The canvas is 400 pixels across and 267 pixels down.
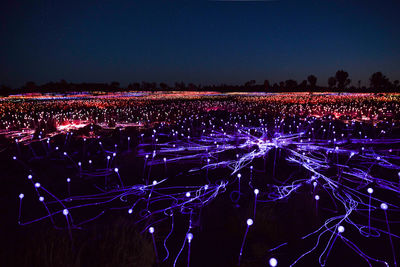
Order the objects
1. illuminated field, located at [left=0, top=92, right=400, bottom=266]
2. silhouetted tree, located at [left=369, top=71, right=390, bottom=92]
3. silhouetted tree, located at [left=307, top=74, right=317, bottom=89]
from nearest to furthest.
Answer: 1. illuminated field, located at [left=0, top=92, right=400, bottom=266]
2. silhouetted tree, located at [left=369, top=71, right=390, bottom=92]
3. silhouetted tree, located at [left=307, top=74, right=317, bottom=89]

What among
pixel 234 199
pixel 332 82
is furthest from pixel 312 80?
pixel 234 199

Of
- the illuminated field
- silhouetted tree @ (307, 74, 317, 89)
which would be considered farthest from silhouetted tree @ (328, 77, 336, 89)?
the illuminated field

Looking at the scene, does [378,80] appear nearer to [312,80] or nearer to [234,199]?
[312,80]

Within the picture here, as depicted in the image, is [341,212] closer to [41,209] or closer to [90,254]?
[90,254]

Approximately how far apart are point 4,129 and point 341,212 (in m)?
13.8

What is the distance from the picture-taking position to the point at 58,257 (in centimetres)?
243

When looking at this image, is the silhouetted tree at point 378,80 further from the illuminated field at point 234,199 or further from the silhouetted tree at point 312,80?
the illuminated field at point 234,199

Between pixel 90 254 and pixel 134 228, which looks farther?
pixel 134 228

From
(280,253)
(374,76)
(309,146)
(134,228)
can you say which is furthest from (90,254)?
(374,76)

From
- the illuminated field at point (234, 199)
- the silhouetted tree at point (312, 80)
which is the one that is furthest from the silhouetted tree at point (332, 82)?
the illuminated field at point (234, 199)

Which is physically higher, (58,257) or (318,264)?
(58,257)

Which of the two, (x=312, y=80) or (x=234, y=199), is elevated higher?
(x=312, y=80)

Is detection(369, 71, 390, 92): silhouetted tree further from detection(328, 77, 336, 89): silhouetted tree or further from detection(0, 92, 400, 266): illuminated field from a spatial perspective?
detection(0, 92, 400, 266): illuminated field

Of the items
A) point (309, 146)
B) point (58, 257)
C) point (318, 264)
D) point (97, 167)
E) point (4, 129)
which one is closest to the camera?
point (58, 257)
